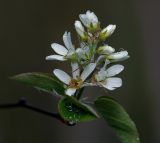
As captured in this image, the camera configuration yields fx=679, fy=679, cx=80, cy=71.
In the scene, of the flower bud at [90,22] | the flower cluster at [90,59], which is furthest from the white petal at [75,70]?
the flower bud at [90,22]

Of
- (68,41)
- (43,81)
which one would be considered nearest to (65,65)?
(68,41)

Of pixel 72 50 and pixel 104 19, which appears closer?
pixel 72 50

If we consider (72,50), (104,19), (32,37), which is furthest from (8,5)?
(72,50)

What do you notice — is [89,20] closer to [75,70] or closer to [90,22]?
[90,22]

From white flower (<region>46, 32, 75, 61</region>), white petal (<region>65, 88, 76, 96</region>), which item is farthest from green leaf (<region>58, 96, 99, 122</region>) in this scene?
white flower (<region>46, 32, 75, 61</region>)

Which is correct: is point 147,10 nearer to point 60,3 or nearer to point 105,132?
point 60,3

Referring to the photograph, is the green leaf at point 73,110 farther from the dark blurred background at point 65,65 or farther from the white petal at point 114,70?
the dark blurred background at point 65,65
